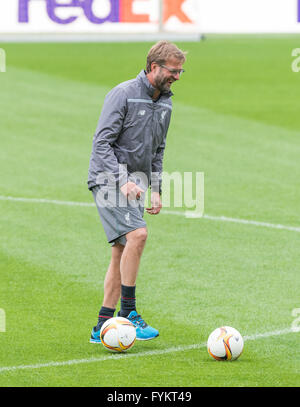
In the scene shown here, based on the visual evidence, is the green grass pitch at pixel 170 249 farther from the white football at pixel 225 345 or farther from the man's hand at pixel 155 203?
the man's hand at pixel 155 203

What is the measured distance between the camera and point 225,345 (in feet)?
23.6

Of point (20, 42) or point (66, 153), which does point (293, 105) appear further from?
point (20, 42)

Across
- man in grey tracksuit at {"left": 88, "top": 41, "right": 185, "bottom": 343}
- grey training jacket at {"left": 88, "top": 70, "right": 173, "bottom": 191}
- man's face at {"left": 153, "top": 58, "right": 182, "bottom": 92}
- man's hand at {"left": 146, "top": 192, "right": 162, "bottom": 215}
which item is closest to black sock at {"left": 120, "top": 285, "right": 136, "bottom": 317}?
man in grey tracksuit at {"left": 88, "top": 41, "right": 185, "bottom": 343}

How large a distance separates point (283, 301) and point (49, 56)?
20895 mm

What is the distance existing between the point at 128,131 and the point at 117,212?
65 centimetres

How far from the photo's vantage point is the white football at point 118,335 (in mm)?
7371

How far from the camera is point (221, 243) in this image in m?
11.1

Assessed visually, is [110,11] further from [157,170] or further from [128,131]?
[128,131]

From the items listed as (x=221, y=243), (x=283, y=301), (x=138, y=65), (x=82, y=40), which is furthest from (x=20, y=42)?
(x=283, y=301)

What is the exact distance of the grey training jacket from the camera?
24.8 feet

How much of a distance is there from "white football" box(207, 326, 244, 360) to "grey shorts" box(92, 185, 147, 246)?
41.8 inches

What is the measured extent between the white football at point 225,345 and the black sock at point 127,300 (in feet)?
2.67
